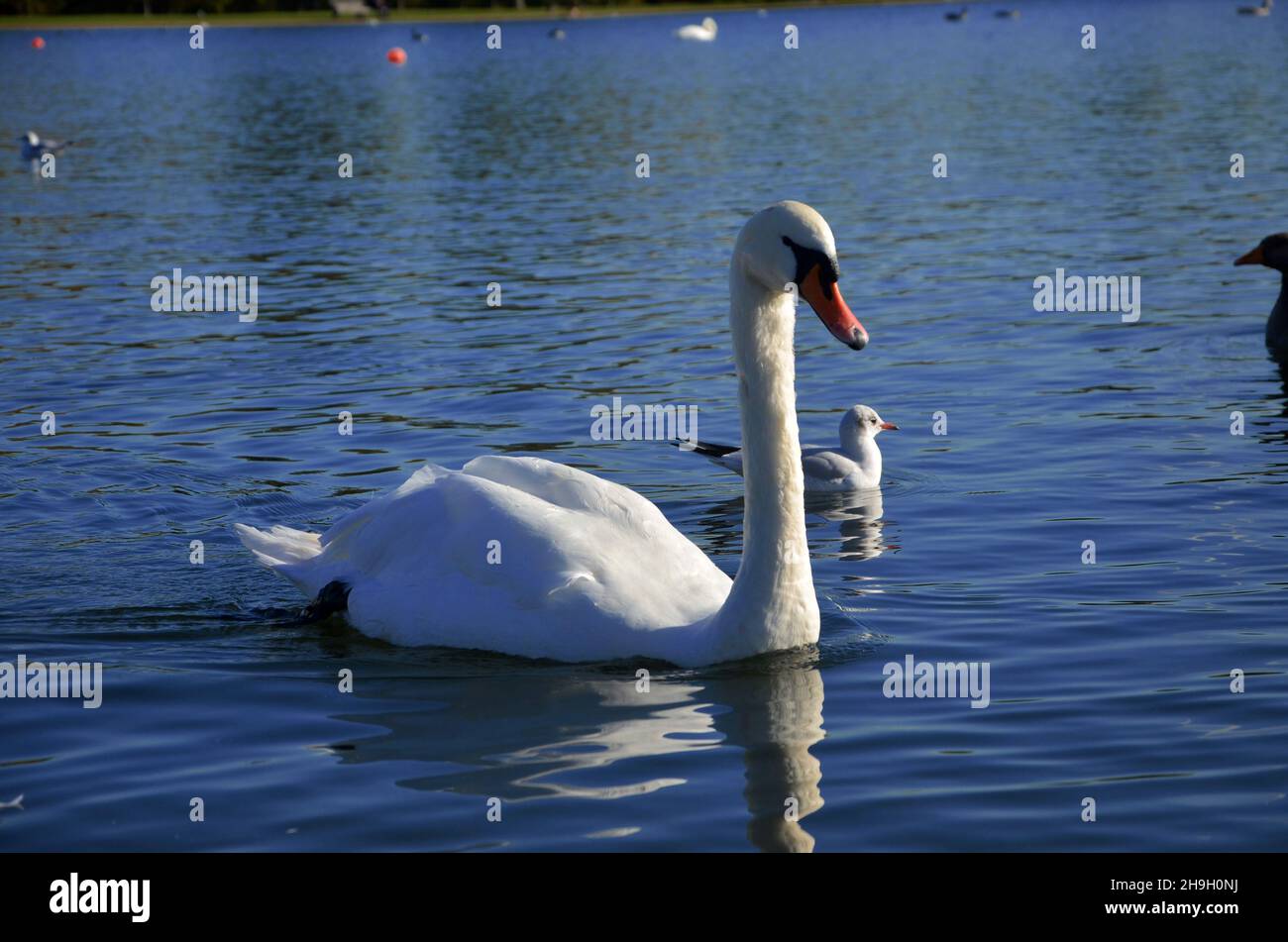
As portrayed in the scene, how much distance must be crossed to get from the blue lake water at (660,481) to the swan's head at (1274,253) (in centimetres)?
60

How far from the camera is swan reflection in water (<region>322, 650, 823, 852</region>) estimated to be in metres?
6.07

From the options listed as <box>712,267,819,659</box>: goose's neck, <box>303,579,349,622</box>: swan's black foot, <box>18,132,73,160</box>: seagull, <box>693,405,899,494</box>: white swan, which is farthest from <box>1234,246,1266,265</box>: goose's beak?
<box>18,132,73,160</box>: seagull

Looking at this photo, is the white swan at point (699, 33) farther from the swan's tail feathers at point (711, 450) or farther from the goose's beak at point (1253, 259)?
the swan's tail feathers at point (711, 450)

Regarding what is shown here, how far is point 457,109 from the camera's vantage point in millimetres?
44500

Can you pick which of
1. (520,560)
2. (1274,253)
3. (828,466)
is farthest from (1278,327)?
(520,560)

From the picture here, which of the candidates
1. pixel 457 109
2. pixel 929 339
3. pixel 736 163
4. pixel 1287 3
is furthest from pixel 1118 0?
pixel 929 339

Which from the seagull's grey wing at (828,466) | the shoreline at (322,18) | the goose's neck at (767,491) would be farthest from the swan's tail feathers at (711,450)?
the shoreline at (322,18)

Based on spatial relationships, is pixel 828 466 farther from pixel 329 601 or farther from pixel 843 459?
pixel 329 601

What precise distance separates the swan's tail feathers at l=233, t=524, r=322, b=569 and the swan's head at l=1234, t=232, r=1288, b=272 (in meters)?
10.9

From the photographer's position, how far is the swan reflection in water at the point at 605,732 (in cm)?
607

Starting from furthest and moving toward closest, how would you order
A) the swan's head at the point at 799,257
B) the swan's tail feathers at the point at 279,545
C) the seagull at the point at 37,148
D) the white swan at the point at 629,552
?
the seagull at the point at 37,148
the swan's tail feathers at the point at 279,545
the white swan at the point at 629,552
the swan's head at the point at 799,257

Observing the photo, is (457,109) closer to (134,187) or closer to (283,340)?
(134,187)

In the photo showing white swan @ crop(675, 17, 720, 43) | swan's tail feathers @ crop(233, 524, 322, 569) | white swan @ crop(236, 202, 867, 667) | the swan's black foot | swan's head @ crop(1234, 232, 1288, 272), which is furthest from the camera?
white swan @ crop(675, 17, 720, 43)

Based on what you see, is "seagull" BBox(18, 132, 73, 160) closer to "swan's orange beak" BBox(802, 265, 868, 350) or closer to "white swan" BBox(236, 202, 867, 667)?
"white swan" BBox(236, 202, 867, 667)
